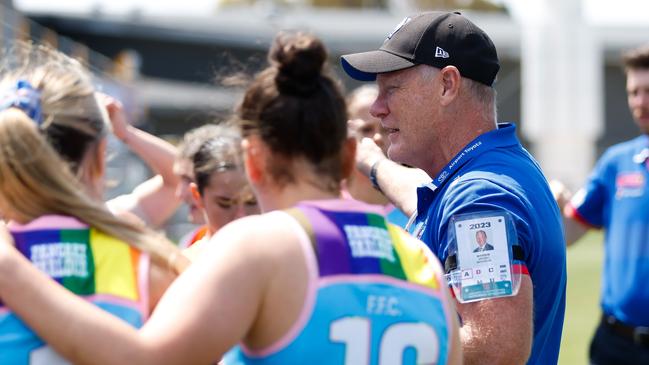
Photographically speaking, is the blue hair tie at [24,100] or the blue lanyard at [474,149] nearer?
the blue hair tie at [24,100]

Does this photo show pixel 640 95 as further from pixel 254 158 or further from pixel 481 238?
pixel 254 158

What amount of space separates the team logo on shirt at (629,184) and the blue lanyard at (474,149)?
3.20 meters

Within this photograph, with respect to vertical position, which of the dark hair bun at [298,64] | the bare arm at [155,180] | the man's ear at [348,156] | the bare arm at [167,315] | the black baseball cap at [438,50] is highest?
the dark hair bun at [298,64]

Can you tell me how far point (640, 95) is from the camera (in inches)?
259

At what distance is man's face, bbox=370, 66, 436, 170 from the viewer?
3586 millimetres

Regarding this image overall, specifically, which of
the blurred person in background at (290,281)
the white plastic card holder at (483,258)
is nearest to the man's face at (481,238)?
the white plastic card holder at (483,258)

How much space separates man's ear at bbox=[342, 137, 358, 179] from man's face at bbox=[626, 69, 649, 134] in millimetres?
4316

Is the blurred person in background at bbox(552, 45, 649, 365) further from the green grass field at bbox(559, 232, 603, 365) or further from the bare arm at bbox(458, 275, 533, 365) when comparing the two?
the green grass field at bbox(559, 232, 603, 365)

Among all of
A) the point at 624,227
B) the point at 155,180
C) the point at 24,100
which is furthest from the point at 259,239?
the point at 624,227

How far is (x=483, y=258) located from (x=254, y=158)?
34.2 inches

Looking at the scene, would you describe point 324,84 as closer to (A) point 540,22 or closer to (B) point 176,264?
(B) point 176,264

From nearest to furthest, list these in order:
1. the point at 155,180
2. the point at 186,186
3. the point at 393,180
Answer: the point at 393,180
the point at 186,186
the point at 155,180

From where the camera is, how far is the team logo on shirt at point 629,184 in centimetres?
655

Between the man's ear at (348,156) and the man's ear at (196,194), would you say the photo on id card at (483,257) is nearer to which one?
the man's ear at (348,156)
